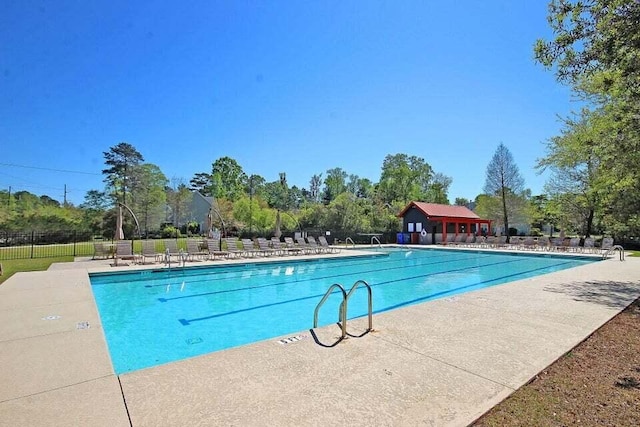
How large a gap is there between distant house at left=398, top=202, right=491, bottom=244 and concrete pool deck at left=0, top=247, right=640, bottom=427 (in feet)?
74.9

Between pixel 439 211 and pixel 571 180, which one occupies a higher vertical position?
pixel 571 180

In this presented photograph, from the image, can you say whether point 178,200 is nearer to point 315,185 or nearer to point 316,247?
point 316,247

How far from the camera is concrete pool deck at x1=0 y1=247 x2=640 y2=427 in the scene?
2717 mm

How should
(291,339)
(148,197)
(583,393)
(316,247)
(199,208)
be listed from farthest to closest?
1. (199,208)
2. (148,197)
3. (316,247)
4. (291,339)
5. (583,393)

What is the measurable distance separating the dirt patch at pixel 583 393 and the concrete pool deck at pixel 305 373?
125 millimetres

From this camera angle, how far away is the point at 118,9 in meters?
11.7

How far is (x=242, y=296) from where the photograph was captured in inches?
381

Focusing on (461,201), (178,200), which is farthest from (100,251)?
(461,201)

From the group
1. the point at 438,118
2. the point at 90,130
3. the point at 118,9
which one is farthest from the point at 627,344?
the point at 90,130

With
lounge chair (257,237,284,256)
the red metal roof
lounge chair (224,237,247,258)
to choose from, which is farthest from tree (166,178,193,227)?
lounge chair (224,237,247,258)

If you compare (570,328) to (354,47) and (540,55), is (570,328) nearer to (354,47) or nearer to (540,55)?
(540,55)

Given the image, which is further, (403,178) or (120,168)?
(403,178)

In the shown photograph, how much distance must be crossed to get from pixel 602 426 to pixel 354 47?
13999mm

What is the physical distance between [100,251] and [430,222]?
2323 centimetres
